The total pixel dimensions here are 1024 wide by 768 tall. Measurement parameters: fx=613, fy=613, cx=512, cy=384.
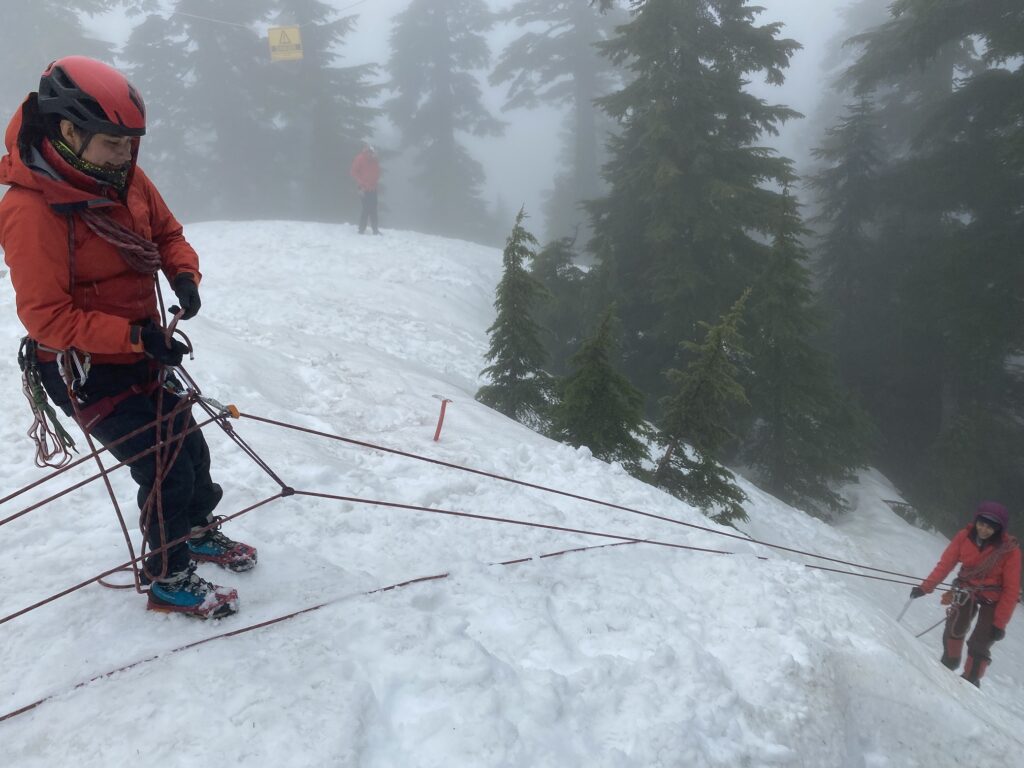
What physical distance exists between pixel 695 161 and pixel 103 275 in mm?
13594

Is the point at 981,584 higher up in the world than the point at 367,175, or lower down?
lower down

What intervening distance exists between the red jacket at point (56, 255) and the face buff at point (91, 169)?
26mm

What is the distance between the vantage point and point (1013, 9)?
43.1ft

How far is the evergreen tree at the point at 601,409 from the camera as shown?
8.30 metres

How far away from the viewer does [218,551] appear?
12.0 feet

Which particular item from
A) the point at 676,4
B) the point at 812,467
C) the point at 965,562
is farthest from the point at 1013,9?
the point at 965,562

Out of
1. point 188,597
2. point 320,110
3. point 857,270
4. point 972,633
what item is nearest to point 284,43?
point 320,110

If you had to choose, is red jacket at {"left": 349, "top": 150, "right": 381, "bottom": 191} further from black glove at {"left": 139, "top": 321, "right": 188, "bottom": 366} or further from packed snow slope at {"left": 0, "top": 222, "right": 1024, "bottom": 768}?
black glove at {"left": 139, "top": 321, "right": 188, "bottom": 366}

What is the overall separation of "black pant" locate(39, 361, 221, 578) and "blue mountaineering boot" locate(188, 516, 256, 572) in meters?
0.44

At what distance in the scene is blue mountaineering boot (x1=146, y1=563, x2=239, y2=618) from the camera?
3172 millimetres

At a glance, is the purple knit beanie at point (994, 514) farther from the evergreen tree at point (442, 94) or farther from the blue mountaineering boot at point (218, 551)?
the evergreen tree at point (442, 94)

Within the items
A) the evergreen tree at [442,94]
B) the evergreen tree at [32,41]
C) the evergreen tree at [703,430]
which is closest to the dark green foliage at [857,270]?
the evergreen tree at [703,430]

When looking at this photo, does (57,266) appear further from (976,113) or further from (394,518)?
(976,113)

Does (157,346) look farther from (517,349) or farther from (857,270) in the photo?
(857,270)
